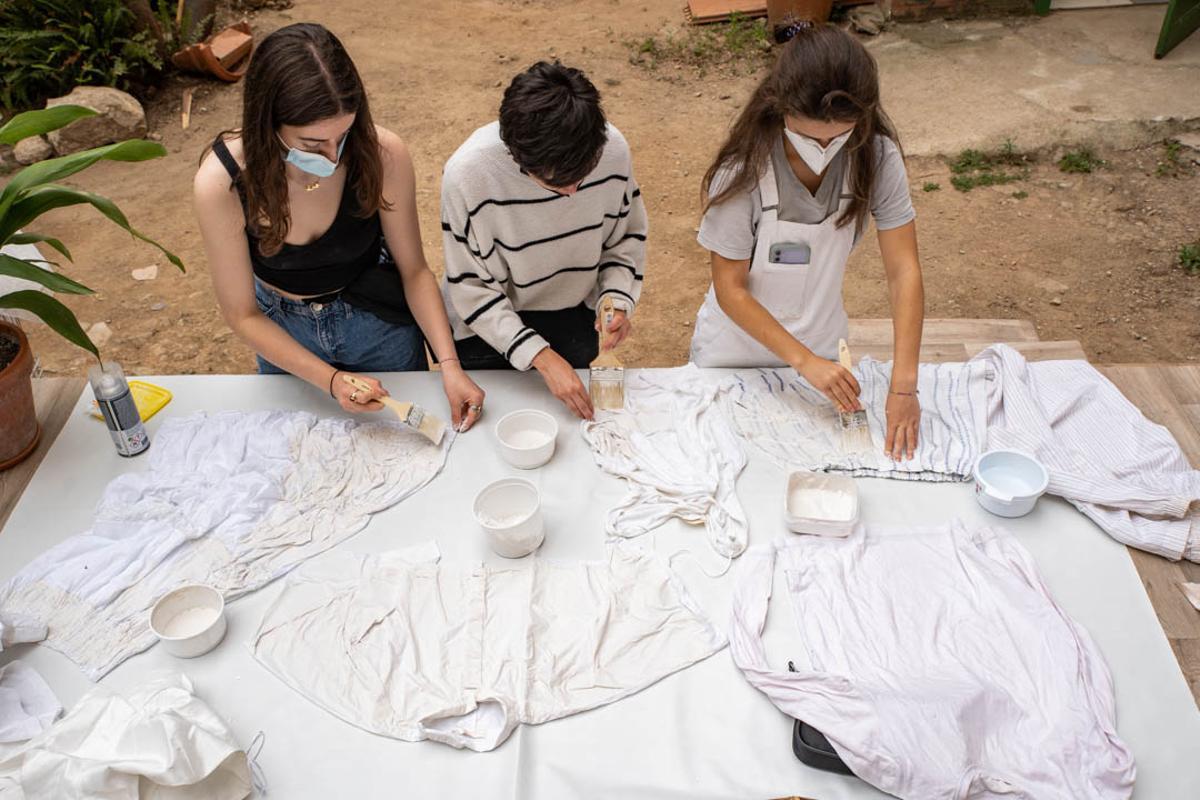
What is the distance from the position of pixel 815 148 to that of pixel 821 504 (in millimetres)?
776

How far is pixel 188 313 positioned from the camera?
4.13m

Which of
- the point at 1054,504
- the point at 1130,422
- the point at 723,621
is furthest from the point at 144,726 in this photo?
the point at 1130,422

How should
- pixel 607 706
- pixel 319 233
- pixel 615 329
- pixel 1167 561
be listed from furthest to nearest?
pixel 615 329 → pixel 319 233 → pixel 1167 561 → pixel 607 706

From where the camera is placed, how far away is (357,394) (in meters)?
2.04

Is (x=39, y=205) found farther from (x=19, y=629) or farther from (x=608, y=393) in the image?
(x=608, y=393)

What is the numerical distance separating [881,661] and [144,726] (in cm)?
124

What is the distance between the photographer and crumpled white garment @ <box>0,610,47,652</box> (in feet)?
5.32

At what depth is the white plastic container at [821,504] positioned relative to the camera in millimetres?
1811

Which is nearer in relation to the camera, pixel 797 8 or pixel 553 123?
pixel 553 123

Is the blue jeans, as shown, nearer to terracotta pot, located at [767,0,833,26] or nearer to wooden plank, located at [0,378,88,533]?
wooden plank, located at [0,378,88,533]

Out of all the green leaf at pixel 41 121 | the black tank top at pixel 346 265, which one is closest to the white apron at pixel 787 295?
the black tank top at pixel 346 265

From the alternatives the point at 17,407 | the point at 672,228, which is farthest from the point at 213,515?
the point at 672,228

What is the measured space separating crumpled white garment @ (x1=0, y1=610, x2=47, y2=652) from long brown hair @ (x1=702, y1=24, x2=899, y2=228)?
1630mm

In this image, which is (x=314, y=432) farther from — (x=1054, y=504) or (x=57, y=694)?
(x=1054, y=504)
